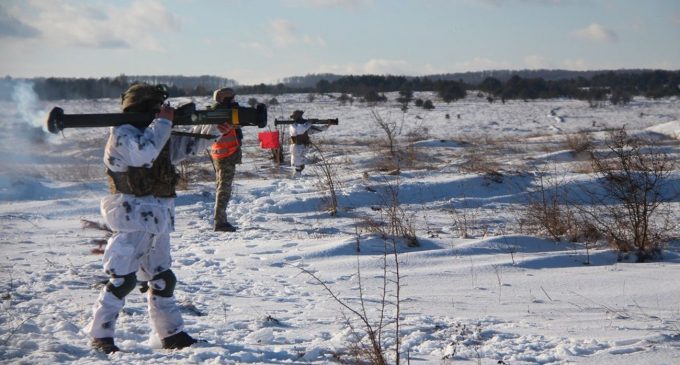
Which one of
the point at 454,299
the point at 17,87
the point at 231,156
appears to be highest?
the point at 17,87

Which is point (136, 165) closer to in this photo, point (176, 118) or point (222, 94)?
point (176, 118)

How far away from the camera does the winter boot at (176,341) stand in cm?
421

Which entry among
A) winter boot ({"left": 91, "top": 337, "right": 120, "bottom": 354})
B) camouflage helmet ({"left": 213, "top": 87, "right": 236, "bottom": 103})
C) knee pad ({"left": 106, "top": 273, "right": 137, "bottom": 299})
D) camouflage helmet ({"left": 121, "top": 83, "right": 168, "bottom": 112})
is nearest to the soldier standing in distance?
camouflage helmet ({"left": 213, "top": 87, "right": 236, "bottom": 103})

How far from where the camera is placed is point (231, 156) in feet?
29.2

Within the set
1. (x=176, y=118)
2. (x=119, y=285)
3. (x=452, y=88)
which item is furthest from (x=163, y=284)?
(x=452, y=88)

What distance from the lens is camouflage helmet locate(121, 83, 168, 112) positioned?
441 cm

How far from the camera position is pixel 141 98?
4.41m

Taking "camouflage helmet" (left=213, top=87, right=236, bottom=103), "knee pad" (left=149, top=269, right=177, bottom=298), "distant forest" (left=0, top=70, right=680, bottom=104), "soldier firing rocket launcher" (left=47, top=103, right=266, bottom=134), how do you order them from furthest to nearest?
"distant forest" (left=0, top=70, right=680, bottom=104), "camouflage helmet" (left=213, top=87, right=236, bottom=103), "knee pad" (left=149, top=269, right=177, bottom=298), "soldier firing rocket launcher" (left=47, top=103, right=266, bottom=134)

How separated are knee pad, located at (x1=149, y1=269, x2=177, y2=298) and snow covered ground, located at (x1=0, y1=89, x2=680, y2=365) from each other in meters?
0.36

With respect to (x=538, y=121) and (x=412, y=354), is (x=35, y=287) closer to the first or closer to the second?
(x=412, y=354)

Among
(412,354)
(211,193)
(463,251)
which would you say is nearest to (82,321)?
(412,354)

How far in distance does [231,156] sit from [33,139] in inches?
784

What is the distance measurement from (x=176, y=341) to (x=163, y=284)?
39cm

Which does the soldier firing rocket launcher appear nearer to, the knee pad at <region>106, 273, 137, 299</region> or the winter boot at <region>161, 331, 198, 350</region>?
the knee pad at <region>106, 273, 137, 299</region>
